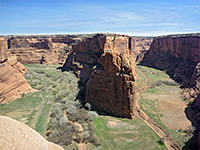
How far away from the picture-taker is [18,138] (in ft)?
15.3

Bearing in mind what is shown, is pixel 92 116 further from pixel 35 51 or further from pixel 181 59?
pixel 181 59

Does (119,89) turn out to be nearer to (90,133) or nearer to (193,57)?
(90,133)

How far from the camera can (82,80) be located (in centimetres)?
4072

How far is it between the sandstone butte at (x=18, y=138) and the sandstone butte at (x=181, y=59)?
30.1m

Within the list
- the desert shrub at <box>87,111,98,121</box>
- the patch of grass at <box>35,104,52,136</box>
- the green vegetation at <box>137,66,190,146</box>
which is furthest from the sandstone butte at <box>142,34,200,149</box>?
the patch of grass at <box>35,104,52,136</box>

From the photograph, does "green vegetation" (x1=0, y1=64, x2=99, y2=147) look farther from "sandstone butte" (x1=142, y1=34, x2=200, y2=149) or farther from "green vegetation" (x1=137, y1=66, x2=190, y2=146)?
"sandstone butte" (x1=142, y1=34, x2=200, y2=149)

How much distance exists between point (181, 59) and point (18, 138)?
222 ft

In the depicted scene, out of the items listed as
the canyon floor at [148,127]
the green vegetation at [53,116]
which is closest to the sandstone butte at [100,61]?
the canyon floor at [148,127]

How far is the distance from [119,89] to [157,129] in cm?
896

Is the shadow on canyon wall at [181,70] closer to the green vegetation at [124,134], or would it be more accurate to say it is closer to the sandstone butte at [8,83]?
the green vegetation at [124,134]

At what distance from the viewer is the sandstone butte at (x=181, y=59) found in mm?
39656

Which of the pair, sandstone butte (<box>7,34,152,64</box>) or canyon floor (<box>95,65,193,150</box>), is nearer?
canyon floor (<box>95,65,193,150</box>)

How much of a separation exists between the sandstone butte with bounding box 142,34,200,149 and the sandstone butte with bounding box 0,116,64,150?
30.1m

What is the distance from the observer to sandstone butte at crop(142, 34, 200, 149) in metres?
39.7
